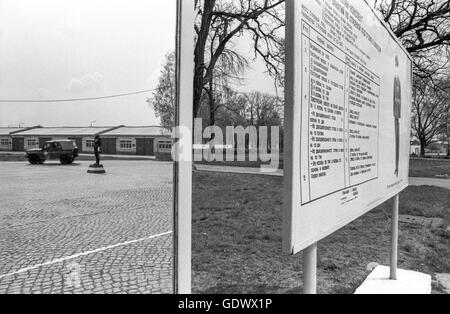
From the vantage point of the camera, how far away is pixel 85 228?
1530mm

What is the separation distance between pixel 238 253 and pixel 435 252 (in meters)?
2.87

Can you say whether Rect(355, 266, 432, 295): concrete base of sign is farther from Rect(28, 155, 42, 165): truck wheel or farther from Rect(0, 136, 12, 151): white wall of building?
Rect(0, 136, 12, 151): white wall of building

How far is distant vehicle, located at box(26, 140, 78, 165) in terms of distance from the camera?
4.42ft

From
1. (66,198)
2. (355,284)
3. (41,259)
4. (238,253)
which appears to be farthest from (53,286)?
(238,253)

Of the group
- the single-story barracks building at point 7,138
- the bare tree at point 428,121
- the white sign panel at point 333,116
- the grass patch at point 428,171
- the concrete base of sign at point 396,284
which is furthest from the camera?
the bare tree at point 428,121

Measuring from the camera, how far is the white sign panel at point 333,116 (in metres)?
1.64

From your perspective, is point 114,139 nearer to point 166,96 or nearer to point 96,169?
point 96,169

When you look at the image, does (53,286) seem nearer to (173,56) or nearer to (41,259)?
(41,259)

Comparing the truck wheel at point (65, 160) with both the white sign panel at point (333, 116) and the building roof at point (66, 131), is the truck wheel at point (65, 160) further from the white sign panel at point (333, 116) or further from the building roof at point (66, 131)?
the white sign panel at point (333, 116)

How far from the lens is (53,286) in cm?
145

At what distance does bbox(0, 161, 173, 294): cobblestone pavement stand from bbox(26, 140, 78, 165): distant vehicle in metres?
0.03

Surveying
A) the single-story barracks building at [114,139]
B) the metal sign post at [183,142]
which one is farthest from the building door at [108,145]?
the metal sign post at [183,142]

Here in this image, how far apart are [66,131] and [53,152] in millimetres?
96

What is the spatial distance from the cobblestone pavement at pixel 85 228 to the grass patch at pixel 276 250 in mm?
2220
